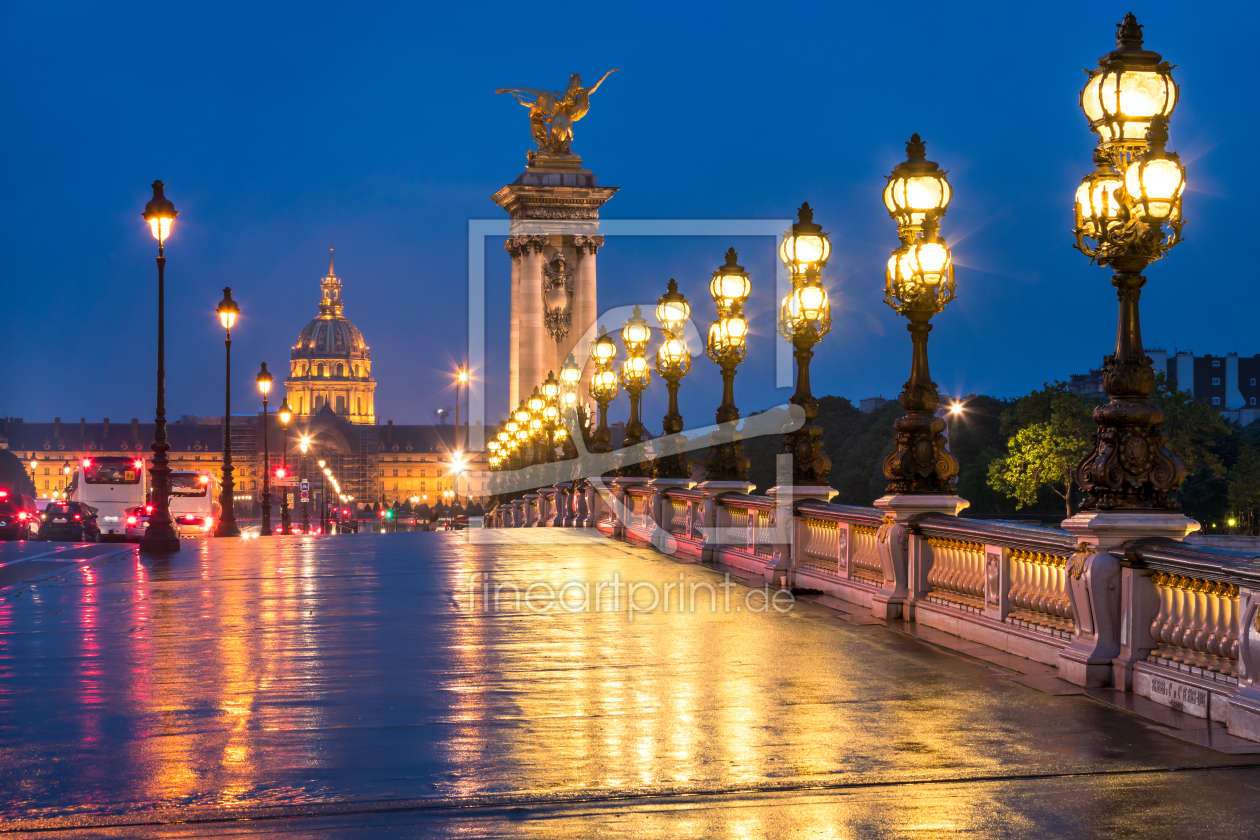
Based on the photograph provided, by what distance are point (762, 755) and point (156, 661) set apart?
635cm

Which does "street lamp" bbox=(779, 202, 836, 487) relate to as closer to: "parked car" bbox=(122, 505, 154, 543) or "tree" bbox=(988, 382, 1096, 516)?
"parked car" bbox=(122, 505, 154, 543)

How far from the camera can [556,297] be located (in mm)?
93250

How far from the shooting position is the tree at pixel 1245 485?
94062mm

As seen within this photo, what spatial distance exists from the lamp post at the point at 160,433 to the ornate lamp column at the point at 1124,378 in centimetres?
2320

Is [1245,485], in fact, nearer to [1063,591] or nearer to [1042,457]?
[1042,457]

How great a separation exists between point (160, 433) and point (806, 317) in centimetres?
1657

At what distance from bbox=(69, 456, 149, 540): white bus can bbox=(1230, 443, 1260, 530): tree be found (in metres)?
70.1

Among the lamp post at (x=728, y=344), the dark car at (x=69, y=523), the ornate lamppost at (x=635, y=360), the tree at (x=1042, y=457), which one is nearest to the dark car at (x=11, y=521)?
the dark car at (x=69, y=523)

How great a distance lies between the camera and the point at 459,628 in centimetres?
1515

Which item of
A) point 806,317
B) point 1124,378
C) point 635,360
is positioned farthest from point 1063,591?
point 635,360

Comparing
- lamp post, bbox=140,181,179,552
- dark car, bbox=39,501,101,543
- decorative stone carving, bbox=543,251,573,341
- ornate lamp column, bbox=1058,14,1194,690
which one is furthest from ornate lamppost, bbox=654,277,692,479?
decorative stone carving, bbox=543,251,573,341

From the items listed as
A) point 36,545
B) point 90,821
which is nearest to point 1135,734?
point 90,821

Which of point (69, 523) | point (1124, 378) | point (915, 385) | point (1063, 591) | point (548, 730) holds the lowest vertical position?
point (548, 730)

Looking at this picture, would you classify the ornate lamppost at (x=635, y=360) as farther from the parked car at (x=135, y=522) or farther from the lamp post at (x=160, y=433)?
the parked car at (x=135, y=522)
